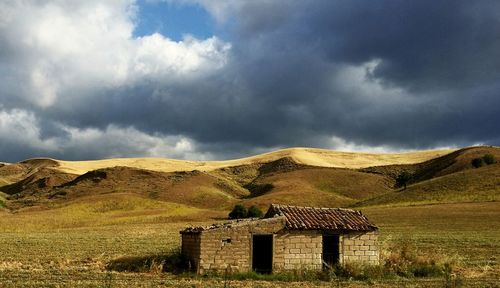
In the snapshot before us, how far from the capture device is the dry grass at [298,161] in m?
155

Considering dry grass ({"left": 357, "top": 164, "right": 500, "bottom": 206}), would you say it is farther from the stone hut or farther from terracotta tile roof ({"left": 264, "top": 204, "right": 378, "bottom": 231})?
the stone hut

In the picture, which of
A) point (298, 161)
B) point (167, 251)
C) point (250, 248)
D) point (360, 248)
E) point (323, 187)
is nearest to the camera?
point (250, 248)

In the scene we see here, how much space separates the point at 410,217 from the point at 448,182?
31.2 m

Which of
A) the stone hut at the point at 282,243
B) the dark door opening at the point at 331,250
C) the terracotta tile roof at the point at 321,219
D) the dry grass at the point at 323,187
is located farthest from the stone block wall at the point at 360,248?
the dry grass at the point at 323,187

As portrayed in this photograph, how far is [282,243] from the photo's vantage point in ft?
76.2

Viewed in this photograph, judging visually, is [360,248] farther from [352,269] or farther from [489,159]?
[489,159]

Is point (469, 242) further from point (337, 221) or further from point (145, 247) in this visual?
point (145, 247)

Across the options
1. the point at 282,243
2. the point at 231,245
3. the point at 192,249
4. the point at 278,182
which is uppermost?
the point at 278,182

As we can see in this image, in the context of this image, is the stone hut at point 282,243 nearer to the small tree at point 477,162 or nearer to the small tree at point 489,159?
the small tree at point 477,162

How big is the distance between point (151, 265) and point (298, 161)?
131310mm

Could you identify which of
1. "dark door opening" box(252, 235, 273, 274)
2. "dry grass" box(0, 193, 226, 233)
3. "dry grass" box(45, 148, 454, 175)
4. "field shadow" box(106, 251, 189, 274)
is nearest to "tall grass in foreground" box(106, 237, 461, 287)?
"field shadow" box(106, 251, 189, 274)

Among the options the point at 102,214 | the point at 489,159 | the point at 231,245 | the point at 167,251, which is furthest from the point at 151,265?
the point at 489,159

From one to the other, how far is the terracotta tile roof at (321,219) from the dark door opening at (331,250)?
0.73m

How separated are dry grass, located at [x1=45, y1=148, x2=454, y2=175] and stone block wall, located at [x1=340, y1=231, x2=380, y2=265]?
126 meters
